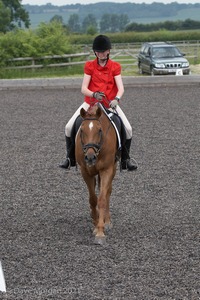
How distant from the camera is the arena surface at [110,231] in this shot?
5.82m

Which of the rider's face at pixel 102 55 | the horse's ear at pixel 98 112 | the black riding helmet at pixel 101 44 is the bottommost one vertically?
the horse's ear at pixel 98 112

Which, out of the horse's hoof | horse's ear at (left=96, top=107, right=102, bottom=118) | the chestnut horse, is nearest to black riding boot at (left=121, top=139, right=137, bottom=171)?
the chestnut horse

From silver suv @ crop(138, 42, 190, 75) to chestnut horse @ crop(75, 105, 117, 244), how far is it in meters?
21.4

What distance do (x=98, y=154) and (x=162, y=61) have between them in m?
22.6

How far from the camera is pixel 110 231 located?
7.73 meters

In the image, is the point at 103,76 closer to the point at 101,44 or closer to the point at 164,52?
the point at 101,44

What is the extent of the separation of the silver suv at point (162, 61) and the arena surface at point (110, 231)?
13.3 meters

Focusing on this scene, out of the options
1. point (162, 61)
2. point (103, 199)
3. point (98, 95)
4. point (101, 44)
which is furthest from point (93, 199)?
point (162, 61)

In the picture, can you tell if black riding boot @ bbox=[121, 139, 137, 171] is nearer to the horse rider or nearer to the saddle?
the saddle

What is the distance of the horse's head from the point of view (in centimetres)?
696

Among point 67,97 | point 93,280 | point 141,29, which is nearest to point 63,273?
point 93,280

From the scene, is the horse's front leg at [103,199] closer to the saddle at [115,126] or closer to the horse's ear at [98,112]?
the saddle at [115,126]

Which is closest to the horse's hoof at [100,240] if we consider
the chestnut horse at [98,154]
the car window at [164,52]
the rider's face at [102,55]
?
the chestnut horse at [98,154]

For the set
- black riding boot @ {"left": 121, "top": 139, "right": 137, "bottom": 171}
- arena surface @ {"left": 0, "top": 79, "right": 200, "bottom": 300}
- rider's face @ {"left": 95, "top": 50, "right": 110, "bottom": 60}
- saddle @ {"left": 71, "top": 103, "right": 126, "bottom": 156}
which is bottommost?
arena surface @ {"left": 0, "top": 79, "right": 200, "bottom": 300}
